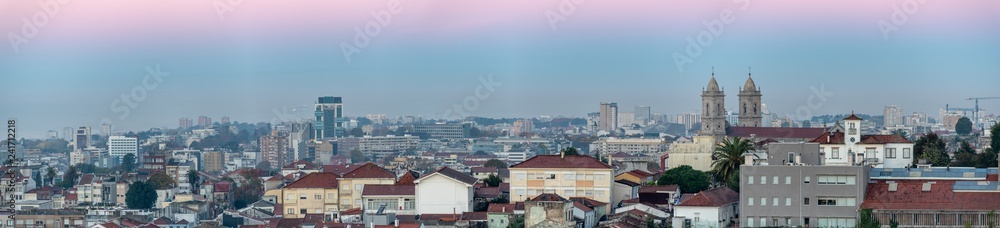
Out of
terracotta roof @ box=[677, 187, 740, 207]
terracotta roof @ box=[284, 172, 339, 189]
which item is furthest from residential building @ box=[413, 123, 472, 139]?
terracotta roof @ box=[677, 187, 740, 207]

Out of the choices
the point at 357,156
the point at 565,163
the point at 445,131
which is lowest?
the point at 357,156

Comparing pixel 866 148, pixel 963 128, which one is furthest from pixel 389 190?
pixel 963 128

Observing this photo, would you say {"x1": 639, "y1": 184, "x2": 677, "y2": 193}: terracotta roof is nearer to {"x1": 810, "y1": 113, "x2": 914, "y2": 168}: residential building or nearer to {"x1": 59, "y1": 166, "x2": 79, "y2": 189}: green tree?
{"x1": 810, "y1": 113, "x2": 914, "y2": 168}: residential building

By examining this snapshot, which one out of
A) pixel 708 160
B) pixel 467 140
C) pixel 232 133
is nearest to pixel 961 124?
pixel 708 160

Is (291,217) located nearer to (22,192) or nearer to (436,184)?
(436,184)

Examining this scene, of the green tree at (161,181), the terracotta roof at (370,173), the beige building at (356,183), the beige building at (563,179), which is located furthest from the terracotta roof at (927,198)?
the green tree at (161,181)

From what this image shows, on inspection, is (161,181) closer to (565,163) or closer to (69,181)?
(69,181)
